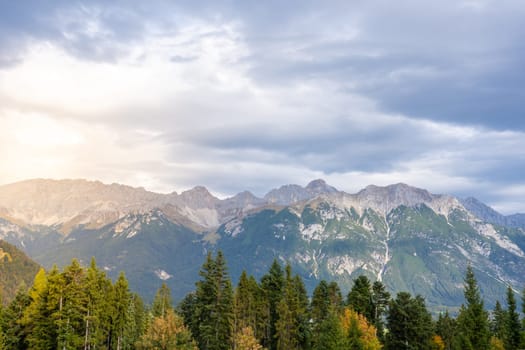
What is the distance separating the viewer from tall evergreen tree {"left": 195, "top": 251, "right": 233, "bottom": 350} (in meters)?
100

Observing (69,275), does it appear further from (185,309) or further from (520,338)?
(520,338)

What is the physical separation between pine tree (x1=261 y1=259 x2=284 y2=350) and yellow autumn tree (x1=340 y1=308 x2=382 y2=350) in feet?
53.7

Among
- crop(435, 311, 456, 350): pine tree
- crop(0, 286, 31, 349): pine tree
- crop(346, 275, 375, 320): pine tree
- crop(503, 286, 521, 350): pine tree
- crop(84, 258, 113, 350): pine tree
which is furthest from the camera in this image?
crop(435, 311, 456, 350): pine tree

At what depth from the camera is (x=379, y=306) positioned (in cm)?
12106

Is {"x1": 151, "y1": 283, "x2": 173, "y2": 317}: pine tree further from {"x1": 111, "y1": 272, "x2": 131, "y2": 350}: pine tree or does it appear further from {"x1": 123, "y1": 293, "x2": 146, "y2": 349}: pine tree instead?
{"x1": 111, "y1": 272, "x2": 131, "y2": 350}: pine tree

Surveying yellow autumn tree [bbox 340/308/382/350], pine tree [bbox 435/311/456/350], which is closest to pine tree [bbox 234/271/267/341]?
yellow autumn tree [bbox 340/308/382/350]

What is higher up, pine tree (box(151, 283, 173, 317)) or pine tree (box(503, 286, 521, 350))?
pine tree (box(151, 283, 173, 317))

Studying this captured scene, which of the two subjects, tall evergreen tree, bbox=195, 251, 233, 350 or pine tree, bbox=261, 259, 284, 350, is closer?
tall evergreen tree, bbox=195, 251, 233, 350

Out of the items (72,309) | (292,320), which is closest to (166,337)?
(72,309)

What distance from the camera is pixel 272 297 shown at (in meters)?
120

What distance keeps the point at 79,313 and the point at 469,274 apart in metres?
80.9

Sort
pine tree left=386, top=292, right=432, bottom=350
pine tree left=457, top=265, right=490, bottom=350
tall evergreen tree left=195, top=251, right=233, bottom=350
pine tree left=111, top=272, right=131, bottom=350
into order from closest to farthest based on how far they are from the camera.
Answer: tall evergreen tree left=195, top=251, right=233, bottom=350, pine tree left=457, top=265, right=490, bottom=350, pine tree left=111, top=272, right=131, bottom=350, pine tree left=386, top=292, right=432, bottom=350

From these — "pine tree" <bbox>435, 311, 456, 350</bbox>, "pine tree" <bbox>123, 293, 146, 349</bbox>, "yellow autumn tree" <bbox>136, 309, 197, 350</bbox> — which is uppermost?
"yellow autumn tree" <bbox>136, 309, 197, 350</bbox>

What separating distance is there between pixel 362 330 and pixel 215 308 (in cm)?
3165
